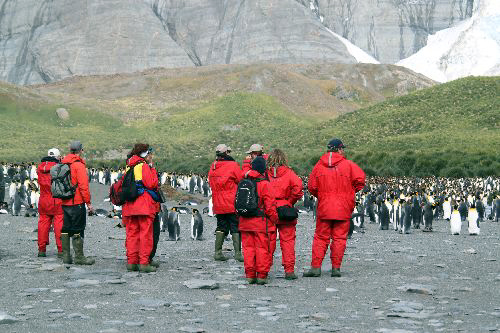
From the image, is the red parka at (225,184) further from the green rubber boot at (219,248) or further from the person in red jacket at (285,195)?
the person in red jacket at (285,195)

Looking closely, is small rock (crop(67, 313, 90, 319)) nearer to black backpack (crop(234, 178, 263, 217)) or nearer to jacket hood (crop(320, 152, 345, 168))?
black backpack (crop(234, 178, 263, 217))

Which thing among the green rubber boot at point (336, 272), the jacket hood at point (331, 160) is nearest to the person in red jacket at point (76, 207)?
the jacket hood at point (331, 160)

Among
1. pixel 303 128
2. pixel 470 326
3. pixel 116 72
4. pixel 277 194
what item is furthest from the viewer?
pixel 116 72

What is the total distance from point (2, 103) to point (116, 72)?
37.9 metres

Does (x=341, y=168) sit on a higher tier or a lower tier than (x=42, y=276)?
higher

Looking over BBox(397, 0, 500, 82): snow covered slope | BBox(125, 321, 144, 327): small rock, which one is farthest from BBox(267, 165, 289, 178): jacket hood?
BBox(397, 0, 500, 82): snow covered slope

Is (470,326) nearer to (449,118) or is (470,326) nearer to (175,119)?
(449,118)

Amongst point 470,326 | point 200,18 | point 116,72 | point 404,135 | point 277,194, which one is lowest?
point 470,326

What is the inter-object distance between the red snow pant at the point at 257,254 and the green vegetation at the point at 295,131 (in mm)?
43084

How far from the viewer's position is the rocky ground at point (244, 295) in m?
7.21

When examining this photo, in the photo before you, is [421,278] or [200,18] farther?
[200,18]

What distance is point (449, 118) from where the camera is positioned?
76.8m

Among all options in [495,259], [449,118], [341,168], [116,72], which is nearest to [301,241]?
[495,259]

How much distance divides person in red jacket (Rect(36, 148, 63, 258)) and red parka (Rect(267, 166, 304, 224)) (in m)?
3.35
